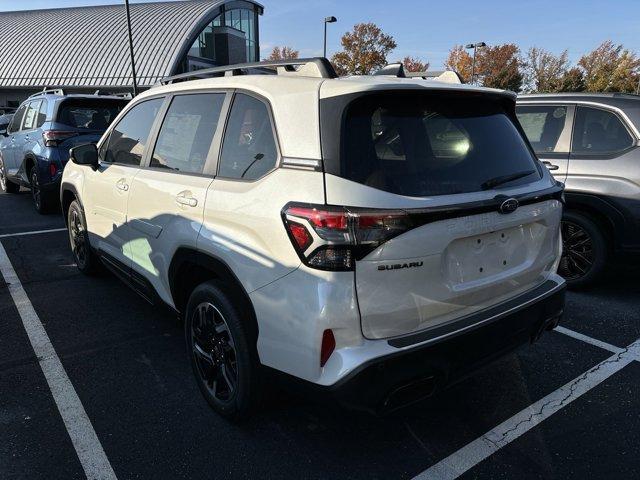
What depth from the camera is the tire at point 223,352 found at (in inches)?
93.7

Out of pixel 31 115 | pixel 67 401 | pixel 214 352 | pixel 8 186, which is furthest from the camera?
pixel 8 186

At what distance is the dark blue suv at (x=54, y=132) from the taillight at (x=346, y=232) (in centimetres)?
671

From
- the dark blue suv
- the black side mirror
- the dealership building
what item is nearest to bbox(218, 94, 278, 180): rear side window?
the black side mirror

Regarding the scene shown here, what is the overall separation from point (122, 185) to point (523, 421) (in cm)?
306

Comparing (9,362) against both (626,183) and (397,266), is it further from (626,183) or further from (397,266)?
(626,183)

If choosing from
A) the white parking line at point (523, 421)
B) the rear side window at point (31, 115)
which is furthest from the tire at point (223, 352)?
the rear side window at point (31, 115)

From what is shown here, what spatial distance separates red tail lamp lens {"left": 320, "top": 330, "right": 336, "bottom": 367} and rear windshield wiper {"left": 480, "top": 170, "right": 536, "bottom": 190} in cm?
102

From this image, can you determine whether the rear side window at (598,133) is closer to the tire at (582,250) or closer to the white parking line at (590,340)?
the tire at (582,250)

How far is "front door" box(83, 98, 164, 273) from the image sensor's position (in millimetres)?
3580

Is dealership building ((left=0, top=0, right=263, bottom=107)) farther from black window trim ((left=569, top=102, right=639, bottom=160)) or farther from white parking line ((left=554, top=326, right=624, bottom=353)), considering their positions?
white parking line ((left=554, top=326, right=624, bottom=353))

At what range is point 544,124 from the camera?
5.10 meters

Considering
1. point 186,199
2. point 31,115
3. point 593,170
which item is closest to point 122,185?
point 186,199

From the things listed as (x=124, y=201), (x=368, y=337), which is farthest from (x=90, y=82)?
(x=368, y=337)

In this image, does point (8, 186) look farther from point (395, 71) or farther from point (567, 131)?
point (567, 131)
